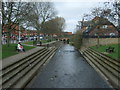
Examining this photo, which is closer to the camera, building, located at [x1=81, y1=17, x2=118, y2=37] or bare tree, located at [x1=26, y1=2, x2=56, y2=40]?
building, located at [x1=81, y1=17, x2=118, y2=37]

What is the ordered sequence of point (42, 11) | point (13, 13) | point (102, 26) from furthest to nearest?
point (42, 11), point (102, 26), point (13, 13)

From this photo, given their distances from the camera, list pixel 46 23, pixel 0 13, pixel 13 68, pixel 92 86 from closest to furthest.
→ pixel 92 86 < pixel 13 68 < pixel 0 13 < pixel 46 23

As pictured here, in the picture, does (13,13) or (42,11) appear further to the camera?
(42,11)

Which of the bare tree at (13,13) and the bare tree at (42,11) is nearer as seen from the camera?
the bare tree at (13,13)

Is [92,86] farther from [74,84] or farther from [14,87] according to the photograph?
[14,87]

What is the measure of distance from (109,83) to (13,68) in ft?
17.2

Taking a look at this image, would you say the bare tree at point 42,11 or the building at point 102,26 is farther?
the bare tree at point 42,11

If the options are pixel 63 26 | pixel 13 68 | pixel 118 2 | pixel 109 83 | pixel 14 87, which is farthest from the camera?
pixel 63 26

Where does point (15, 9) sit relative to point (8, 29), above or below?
above

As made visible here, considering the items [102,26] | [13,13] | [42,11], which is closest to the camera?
[13,13]

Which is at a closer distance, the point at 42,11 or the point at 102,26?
the point at 102,26

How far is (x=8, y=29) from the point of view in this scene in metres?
20.5

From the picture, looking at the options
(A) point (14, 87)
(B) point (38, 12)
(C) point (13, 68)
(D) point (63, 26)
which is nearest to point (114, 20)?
(C) point (13, 68)

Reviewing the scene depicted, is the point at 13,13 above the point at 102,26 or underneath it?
above
